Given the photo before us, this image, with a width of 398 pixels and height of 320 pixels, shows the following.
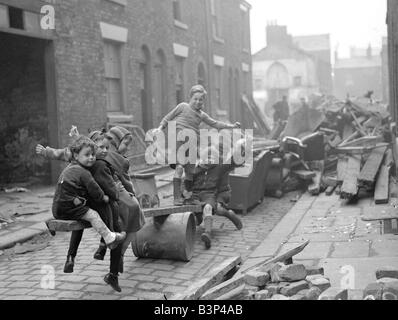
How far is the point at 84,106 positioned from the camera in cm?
1205

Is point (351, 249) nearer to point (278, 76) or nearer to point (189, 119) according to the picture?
point (189, 119)

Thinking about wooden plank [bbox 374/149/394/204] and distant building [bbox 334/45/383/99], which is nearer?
wooden plank [bbox 374/149/394/204]

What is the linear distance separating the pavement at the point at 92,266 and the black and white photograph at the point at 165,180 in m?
0.03

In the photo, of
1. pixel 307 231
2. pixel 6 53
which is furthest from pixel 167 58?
pixel 307 231

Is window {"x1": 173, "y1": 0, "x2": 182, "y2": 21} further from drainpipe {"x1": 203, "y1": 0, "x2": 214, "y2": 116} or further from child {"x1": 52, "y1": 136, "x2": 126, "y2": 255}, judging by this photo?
child {"x1": 52, "y1": 136, "x2": 126, "y2": 255}

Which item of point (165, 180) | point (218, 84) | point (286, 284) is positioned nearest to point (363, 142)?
point (165, 180)

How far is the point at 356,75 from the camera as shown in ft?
262

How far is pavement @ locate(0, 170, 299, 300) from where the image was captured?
4.84 metres

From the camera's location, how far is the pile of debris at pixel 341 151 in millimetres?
9453

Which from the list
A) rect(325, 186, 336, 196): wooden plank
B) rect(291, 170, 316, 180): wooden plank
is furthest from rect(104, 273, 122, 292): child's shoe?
rect(291, 170, 316, 180): wooden plank

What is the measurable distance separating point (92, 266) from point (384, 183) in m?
5.60

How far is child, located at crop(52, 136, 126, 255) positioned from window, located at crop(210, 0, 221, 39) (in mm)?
17988

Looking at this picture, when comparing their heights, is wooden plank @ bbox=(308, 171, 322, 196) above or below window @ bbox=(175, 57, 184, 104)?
below
